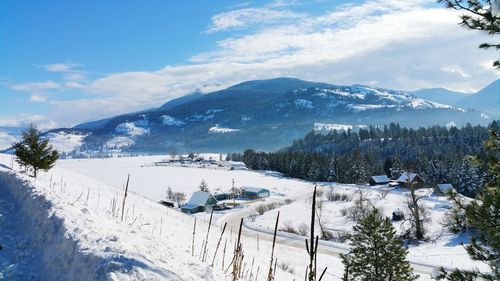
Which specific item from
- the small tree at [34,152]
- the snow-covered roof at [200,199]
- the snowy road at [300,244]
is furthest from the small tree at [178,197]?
the small tree at [34,152]

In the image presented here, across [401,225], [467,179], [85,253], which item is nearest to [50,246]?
[85,253]

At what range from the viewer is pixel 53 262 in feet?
28.8

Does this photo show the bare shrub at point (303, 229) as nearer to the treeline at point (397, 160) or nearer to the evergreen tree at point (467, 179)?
the treeline at point (397, 160)

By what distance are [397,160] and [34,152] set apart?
10665 cm

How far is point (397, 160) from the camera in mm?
118812

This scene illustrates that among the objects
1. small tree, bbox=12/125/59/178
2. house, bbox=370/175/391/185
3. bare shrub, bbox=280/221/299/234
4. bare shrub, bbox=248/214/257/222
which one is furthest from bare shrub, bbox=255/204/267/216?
small tree, bbox=12/125/59/178

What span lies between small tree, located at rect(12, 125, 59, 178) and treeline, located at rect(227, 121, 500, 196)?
6538 centimetres

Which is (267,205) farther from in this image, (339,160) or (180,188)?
(339,160)

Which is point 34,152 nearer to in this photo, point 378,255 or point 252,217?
point 378,255

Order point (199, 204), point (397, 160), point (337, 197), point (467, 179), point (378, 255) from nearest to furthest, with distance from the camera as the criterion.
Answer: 1. point (378, 255)
2. point (199, 204)
3. point (337, 197)
4. point (467, 179)
5. point (397, 160)

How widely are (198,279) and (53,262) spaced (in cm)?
322

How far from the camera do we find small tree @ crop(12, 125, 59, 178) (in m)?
30.9

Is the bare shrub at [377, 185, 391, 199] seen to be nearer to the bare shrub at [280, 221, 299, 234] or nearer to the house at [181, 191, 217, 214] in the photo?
the bare shrub at [280, 221, 299, 234]

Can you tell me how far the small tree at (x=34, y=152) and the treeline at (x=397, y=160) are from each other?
214ft
